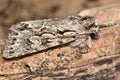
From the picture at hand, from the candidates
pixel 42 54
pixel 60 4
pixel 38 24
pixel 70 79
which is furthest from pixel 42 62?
pixel 60 4

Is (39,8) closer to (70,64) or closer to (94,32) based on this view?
(94,32)

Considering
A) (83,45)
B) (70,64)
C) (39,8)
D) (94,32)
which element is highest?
(39,8)

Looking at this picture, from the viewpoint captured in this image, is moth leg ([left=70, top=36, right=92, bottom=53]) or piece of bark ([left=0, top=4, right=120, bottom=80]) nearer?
piece of bark ([left=0, top=4, right=120, bottom=80])

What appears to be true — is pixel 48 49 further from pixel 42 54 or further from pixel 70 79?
pixel 70 79

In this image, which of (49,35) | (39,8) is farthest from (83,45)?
(39,8)

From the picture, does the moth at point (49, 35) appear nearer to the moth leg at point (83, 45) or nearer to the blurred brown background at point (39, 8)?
the moth leg at point (83, 45)

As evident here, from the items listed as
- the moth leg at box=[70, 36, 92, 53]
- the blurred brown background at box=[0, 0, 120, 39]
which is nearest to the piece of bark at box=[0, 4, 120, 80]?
the moth leg at box=[70, 36, 92, 53]

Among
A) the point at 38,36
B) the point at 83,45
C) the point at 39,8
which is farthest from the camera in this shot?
the point at 39,8

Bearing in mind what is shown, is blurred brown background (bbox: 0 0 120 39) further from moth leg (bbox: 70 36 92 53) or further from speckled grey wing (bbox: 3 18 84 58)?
moth leg (bbox: 70 36 92 53)
